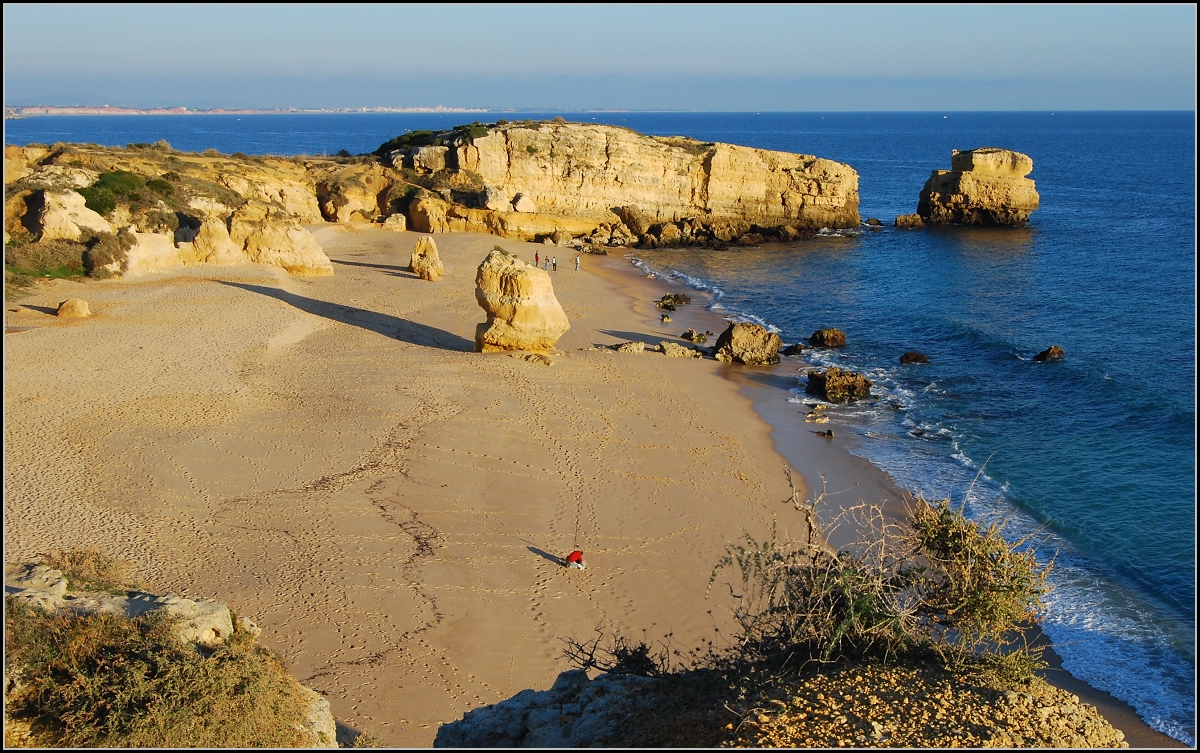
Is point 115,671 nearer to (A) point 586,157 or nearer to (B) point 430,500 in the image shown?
(B) point 430,500

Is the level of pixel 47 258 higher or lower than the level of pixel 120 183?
lower

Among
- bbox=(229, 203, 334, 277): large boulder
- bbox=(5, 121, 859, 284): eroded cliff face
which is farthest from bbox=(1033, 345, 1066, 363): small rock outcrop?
bbox=(229, 203, 334, 277): large boulder

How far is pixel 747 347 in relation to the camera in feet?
93.0

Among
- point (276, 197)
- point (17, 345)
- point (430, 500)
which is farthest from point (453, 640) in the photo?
point (276, 197)

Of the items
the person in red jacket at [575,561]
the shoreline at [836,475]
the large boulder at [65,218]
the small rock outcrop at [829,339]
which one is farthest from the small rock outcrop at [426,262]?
the person in red jacket at [575,561]

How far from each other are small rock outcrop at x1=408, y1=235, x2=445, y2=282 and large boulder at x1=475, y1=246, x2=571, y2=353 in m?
11.2

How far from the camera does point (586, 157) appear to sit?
53938 mm

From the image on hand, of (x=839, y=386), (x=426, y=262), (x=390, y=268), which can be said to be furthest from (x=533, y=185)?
(x=839, y=386)

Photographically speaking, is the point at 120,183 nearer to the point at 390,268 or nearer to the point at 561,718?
the point at 390,268

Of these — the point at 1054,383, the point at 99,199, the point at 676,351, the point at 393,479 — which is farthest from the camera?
the point at 99,199

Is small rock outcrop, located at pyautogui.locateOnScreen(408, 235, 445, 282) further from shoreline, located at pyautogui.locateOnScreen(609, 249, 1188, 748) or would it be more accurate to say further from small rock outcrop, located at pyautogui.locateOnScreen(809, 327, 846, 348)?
small rock outcrop, located at pyautogui.locateOnScreen(809, 327, 846, 348)

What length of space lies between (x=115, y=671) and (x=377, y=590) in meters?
5.97

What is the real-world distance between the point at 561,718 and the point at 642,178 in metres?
50.6

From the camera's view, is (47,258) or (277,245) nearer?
(47,258)
